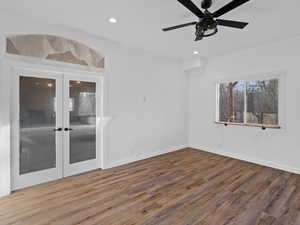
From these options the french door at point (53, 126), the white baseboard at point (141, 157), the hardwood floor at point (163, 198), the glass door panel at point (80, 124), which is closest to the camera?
the hardwood floor at point (163, 198)

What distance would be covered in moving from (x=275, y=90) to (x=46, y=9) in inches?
192

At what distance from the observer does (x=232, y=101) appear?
4496 mm

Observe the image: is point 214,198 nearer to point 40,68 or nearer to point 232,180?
point 232,180

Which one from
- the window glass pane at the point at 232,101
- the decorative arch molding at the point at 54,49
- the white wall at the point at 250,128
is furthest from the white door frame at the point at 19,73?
the window glass pane at the point at 232,101

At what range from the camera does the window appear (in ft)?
12.4

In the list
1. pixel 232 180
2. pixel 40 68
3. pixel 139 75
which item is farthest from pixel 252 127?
pixel 40 68

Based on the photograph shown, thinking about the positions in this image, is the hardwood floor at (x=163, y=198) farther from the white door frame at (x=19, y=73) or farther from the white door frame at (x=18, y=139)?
the white door frame at (x=19, y=73)

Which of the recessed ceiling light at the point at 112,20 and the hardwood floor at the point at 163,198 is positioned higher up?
the recessed ceiling light at the point at 112,20

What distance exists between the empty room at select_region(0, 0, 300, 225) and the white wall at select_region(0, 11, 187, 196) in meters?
0.03

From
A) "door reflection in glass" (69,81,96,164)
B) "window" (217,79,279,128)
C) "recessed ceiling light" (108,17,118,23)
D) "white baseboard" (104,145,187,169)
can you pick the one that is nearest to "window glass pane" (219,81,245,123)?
"window" (217,79,279,128)

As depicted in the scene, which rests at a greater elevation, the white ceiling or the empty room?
the white ceiling

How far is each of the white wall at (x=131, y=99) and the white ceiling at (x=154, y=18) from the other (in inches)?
8.9

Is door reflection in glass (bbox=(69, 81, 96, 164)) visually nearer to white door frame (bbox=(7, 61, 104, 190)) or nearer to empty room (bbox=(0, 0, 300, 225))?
empty room (bbox=(0, 0, 300, 225))

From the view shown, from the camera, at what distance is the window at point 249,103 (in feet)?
12.4
